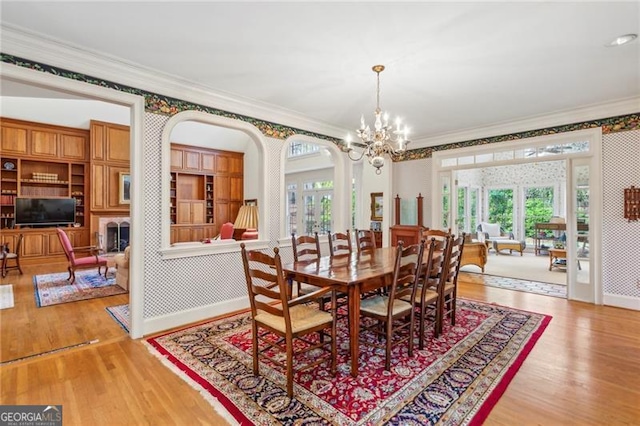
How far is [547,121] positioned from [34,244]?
401 inches

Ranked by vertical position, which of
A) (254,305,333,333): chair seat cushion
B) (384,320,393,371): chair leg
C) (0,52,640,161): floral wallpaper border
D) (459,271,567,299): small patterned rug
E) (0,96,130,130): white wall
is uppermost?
(0,96,130,130): white wall

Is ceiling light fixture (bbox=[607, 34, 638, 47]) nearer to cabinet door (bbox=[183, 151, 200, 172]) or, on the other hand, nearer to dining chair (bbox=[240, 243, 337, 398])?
dining chair (bbox=[240, 243, 337, 398])

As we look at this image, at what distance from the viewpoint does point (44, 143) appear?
22.9 ft

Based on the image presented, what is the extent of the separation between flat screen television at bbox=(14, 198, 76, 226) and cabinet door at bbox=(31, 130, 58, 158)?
1047 millimetres

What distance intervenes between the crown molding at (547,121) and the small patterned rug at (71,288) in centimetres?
627

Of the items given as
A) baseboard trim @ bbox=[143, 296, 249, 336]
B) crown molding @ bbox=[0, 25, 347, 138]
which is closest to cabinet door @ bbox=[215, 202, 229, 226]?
crown molding @ bbox=[0, 25, 347, 138]

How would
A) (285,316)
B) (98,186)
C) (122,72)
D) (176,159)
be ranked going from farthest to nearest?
(176,159) → (98,186) → (122,72) → (285,316)

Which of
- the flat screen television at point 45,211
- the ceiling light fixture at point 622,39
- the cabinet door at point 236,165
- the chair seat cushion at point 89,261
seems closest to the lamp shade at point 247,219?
the cabinet door at point 236,165

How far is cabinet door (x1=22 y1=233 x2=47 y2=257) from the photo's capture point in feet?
22.2

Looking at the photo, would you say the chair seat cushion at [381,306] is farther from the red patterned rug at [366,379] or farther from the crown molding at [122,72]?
the crown molding at [122,72]

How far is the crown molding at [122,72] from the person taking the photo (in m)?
2.58

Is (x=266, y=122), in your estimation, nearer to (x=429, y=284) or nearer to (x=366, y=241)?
(x=366, y=241)

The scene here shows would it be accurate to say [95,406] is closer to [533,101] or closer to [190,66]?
[190,66]

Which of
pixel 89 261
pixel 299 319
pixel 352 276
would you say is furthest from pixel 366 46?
pixel 89 261
